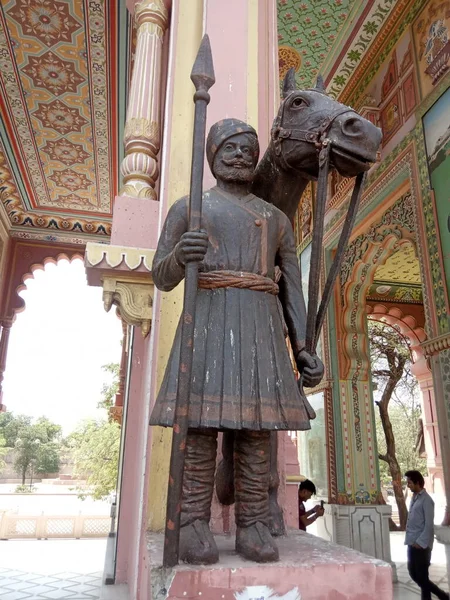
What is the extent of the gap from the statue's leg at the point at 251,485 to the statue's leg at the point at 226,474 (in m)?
0.12

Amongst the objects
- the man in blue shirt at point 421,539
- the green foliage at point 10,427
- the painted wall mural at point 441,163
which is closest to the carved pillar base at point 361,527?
the man in blue shirt at point 421,539

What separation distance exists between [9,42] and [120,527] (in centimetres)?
518

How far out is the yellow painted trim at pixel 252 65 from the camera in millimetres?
1975

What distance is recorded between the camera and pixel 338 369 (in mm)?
6789

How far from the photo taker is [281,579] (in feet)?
3.31

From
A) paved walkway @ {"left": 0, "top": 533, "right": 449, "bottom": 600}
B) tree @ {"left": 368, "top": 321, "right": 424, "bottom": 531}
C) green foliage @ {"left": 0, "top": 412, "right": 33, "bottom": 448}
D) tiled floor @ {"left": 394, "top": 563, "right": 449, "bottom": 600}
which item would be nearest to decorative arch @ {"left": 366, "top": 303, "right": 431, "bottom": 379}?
tree @ {"left": 368, "top": 321, "right": 424, "bottom": 531}

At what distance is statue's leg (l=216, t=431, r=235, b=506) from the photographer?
128cm

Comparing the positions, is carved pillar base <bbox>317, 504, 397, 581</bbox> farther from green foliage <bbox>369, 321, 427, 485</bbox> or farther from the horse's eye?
the horse's eye

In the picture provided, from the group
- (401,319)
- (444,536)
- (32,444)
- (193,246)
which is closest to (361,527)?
(444,536)

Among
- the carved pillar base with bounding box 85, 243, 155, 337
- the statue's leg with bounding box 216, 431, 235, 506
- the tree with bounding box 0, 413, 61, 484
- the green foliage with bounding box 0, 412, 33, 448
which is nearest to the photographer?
the statue's leg with bounding box 216, 431, 235, 506

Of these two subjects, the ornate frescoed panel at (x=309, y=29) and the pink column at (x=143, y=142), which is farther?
the ornate frescoed panel at (x=309, y=29)

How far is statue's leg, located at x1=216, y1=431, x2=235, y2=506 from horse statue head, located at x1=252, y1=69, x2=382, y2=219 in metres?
0.68

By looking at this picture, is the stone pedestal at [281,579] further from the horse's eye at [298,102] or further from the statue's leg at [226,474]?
the horse's eye at [298,102]

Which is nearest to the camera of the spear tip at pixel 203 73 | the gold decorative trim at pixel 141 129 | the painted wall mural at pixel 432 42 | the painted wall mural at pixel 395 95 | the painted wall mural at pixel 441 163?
the spear tip at pixel 203 73
